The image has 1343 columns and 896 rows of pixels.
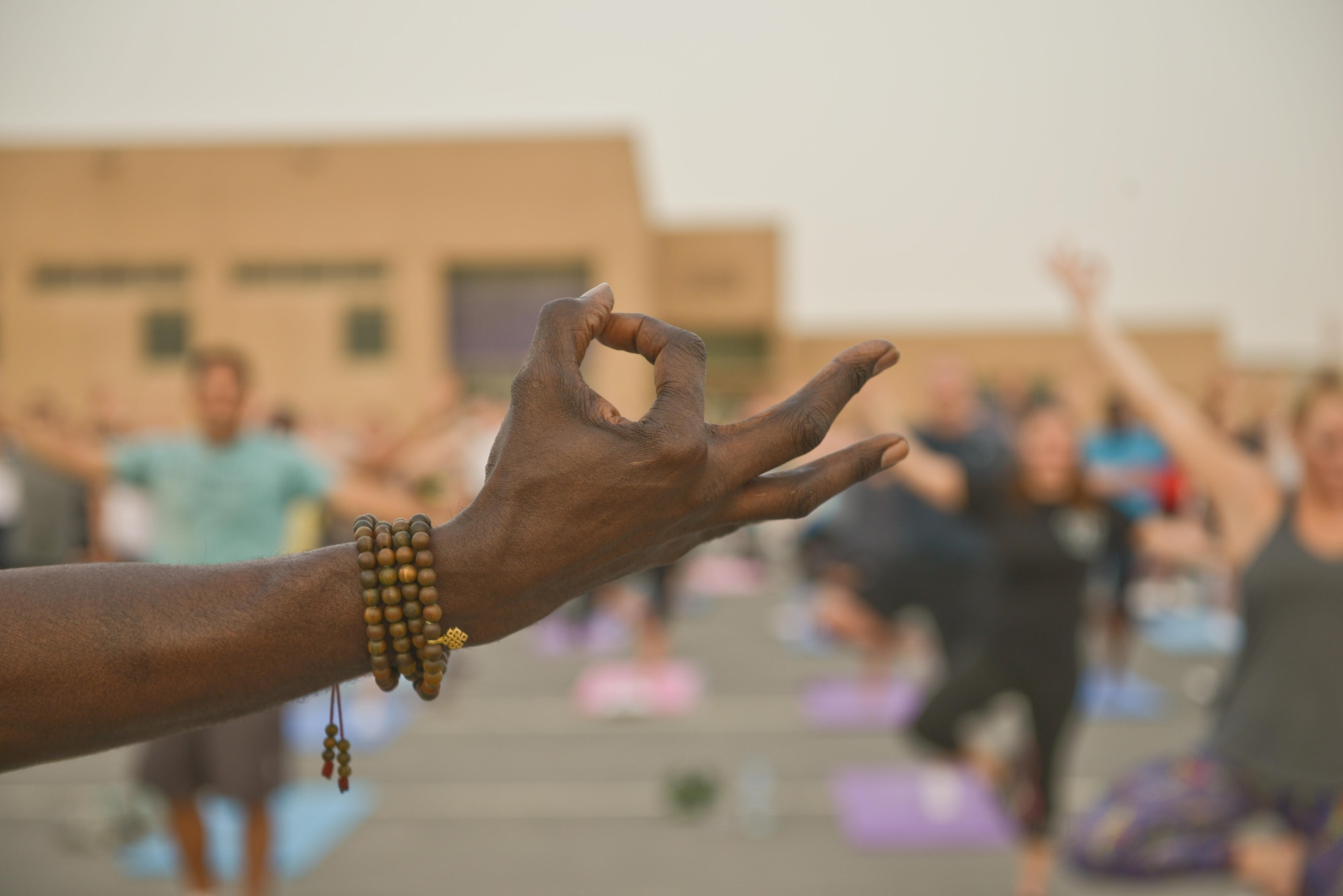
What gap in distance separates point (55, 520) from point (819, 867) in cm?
616

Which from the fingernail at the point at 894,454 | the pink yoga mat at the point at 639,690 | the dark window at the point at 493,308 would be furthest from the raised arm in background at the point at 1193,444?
the dark window at the point at 493,308

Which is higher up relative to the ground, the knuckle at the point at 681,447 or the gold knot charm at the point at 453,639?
the knuckle at the point at 681,447

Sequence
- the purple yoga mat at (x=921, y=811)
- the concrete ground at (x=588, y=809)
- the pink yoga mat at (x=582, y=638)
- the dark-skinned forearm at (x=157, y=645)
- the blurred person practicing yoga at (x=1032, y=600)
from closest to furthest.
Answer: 1. the dark-skinned forearm at (x=157, y=645)
2. the blurred person practicing yoga at (x=1032, y=600)
3. the concrete ground at (x=588, y=809)
4. the purple yoga mat at (x=921, y=811)
5. the pink yoga mat at (x=582, y=638)

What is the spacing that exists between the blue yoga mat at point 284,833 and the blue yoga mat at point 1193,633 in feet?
23.3

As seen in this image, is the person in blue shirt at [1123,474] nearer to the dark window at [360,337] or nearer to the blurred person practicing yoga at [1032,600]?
the blurred person practicing yoga at [1032,600]

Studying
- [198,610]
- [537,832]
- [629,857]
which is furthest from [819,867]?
[198,610]

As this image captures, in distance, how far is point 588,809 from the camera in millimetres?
4805

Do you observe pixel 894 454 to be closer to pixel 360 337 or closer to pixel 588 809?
pixel 588 809

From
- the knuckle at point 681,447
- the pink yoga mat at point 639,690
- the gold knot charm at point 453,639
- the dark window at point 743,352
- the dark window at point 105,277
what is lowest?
the dark window at point 743,352

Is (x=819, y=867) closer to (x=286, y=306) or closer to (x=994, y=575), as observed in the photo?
(x=994, y=575)

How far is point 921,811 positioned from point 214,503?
371cm

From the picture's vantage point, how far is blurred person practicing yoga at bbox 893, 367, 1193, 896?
3711 millimetres

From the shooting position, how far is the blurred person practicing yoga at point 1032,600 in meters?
3.71

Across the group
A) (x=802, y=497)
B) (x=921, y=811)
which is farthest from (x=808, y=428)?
(x=921, y=811)
